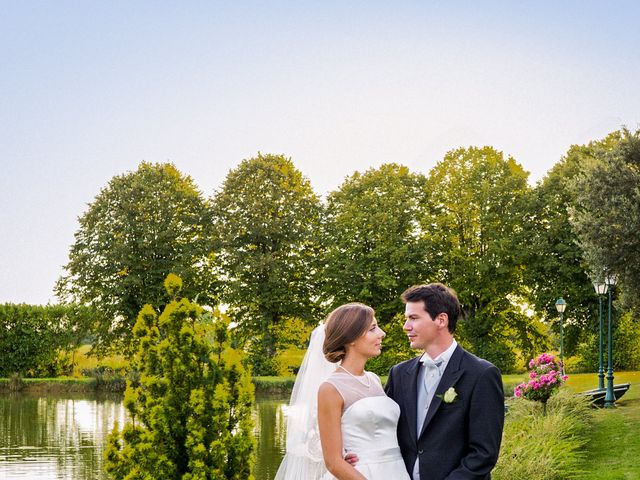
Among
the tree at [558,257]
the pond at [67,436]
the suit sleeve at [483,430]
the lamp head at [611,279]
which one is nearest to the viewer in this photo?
the suit sleeve at [483,430]

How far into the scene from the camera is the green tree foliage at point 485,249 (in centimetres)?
3806

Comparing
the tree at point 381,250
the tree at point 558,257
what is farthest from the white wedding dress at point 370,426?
the tree at point 558,257

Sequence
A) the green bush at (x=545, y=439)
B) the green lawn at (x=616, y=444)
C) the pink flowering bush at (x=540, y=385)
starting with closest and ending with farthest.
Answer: the green bush at (x=545, y=439)
the green lawn at (x=616, y=444)
the pink flowering bush at (x=540, y=385)

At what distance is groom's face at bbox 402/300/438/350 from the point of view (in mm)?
4441

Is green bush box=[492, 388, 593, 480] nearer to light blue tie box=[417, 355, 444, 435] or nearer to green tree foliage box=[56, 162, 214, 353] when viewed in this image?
light blue tie box=[417, 355, 444, 435]

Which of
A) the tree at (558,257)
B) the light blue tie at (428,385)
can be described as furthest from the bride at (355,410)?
the tree at (558,257)

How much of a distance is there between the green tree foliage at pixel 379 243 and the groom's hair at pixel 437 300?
108 feet

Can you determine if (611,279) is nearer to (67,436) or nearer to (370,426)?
(67,436)

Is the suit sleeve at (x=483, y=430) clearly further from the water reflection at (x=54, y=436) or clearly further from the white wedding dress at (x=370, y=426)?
the water reflection at (x=54, y=436)

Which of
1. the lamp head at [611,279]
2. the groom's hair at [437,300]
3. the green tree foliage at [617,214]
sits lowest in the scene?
the groom's hair at [437,300]

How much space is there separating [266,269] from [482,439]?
36.8 meters

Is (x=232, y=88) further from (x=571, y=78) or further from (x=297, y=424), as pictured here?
(x=297, y=424)

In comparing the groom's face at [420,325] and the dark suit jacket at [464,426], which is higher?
the groom's face at [420,325]

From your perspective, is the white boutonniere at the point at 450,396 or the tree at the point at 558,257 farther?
the tree at the point at 558,257
